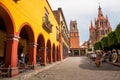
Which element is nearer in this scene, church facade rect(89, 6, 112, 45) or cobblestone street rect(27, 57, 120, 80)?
cobblestone street rect(27, 57, 120, 80)

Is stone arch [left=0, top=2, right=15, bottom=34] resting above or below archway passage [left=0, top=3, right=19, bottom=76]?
above

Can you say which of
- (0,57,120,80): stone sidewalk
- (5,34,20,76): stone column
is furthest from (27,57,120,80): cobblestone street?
(5,34,20,76): stone column

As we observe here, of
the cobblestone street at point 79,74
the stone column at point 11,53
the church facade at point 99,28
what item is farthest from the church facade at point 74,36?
the stone column at point 11,53

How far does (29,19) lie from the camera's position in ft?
42.9

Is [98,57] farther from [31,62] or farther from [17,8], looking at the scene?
[17,8]

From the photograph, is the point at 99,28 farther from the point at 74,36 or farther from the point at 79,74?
the point at 79,74

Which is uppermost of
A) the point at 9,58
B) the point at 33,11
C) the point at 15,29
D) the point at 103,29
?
the point at 103,29

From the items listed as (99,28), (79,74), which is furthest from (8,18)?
(99,28)

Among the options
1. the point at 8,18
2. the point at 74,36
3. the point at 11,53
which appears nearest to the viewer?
the point at 8,18

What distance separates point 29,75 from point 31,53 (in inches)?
126

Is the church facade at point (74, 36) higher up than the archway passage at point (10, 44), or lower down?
higher up

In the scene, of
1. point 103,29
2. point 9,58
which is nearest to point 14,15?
point 9,58

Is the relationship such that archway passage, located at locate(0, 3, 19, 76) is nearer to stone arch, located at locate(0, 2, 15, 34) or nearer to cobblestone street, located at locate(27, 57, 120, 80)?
stone arch, located at locate(0, 2, 15, 34)

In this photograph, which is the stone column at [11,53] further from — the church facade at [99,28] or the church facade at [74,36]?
the church facade at [99,28]
